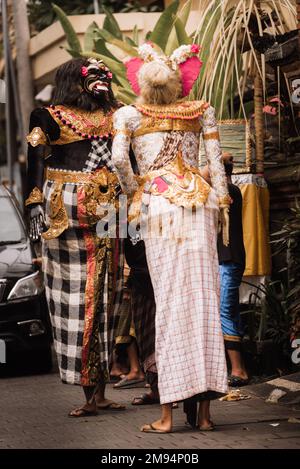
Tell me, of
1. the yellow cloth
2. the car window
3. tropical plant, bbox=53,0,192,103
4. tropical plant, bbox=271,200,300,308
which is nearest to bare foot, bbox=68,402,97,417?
tropical plant, bbox=271,200,300,308

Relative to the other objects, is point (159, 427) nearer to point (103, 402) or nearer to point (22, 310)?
point (103, 402)

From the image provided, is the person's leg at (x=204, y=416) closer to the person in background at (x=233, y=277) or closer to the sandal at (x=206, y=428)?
the sandal at (x=206, y=428)

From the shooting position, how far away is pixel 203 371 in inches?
268

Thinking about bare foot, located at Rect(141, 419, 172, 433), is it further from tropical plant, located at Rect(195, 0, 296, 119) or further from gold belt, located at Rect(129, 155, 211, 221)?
tropical plant, located at Rect(195, 0, 296, 119)

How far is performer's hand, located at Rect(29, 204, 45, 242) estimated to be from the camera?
763cm

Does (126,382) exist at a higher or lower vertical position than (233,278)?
lower

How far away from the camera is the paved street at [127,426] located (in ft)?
Result: 21.7

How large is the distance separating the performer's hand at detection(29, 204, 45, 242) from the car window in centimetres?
332

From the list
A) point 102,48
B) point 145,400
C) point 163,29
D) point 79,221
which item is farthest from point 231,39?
point 145,400

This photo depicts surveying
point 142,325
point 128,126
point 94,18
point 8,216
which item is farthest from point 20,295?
point 94,18

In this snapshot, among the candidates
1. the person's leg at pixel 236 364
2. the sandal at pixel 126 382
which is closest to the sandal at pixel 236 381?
the person's leg at pixel 236 364

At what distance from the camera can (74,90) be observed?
7.89 meters

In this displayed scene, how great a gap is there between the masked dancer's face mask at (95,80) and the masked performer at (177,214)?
50 cm

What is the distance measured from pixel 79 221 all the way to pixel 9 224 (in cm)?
357
